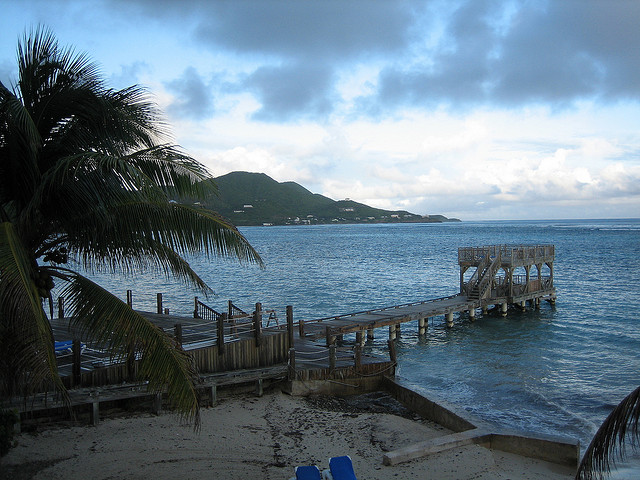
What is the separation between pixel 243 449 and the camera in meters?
12.6

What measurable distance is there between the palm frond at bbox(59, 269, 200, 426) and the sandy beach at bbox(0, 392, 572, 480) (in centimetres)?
521

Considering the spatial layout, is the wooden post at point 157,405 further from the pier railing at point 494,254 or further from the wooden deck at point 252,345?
the pier railing at point 494,254

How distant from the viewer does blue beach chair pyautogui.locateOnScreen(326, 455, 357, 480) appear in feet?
33.3

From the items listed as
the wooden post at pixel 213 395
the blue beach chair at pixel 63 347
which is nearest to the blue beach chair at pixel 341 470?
the wooden post at pixel 213 395

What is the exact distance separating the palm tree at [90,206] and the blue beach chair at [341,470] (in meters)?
4.31

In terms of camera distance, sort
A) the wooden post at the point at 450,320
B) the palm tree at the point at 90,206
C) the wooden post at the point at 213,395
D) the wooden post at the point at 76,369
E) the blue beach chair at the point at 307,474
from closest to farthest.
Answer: the palm tree at the point at 90,206
the blue beach chair at the point at 307,474
the wooden post at the point at 76,369
the wooden post at the point at 213,395
the wooden post at the point at 450,320

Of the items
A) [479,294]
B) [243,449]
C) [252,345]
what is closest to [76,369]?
[243,449]

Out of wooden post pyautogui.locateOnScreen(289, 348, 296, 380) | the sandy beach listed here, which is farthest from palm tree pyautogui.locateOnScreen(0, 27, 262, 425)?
wooden post pyautogui.locateOnScreen(289, 348, 296, 380)

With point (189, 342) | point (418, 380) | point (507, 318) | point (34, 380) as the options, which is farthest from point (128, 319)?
point (507, 318)

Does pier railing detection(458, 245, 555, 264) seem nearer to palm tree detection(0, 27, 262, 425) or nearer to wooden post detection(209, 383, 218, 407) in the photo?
wooden post detection(209, 383, 218, 407)

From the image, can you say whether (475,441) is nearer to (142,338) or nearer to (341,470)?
(341,470)

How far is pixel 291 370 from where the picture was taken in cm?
1708

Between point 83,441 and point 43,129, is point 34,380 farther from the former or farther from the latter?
point 83,441

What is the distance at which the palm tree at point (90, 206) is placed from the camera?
264 inches
